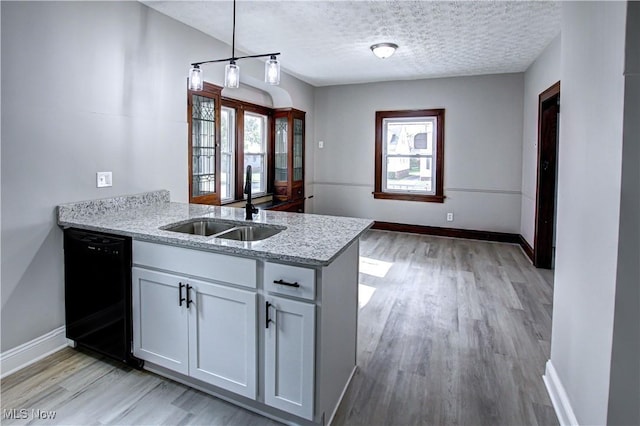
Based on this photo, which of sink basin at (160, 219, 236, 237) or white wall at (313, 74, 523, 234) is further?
white wall at (313, 74, 523, 234)

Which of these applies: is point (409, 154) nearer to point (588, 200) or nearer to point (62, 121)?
point (588, 200)

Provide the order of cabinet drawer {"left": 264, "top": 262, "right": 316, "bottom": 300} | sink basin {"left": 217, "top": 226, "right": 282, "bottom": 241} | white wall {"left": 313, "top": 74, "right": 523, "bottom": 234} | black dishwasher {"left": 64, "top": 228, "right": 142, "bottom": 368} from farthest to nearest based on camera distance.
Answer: white wall {"left": 313, "top": 74, "right": 523, "bottom": 234} < sink basin {"left": 217, "top": 226, "right": 282, "bottom": 241} < black dishwasher {"left": 64, "top": 228, "right": 142, "bottom": 368} < cabinet drawer {"left": 264, "top": 262, "right": 316, "bottom": 300}

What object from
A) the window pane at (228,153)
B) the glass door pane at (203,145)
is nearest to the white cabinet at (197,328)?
the glass door pane at (203,145)

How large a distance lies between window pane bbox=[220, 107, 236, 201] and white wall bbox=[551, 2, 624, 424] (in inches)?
157

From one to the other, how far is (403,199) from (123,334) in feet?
16.4

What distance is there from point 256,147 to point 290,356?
4.53 meters

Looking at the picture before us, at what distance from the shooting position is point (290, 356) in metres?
1.74

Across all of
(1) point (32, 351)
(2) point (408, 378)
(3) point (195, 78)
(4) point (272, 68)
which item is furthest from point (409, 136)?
(1) point (32, 351)

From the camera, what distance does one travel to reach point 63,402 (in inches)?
79.0

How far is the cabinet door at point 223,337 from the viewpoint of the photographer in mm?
1837

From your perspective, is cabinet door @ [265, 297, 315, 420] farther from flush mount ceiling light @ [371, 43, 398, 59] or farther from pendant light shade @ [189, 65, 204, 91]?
flush mount ceiling light @ [371, 43, 398, 59]

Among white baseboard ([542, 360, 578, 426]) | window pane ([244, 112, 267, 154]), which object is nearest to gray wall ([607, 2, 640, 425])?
white baseboard ([542, 360, 578, 426])

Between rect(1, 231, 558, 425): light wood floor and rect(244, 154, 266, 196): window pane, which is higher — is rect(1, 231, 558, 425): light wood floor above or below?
below

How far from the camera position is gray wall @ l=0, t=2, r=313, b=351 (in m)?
2.26
